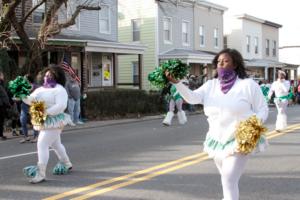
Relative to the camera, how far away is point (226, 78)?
5.04 m

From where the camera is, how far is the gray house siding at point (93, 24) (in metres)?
25.8

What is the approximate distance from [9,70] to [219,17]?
24495 mm

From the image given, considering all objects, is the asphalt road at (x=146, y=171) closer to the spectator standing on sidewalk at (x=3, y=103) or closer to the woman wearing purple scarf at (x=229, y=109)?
the spectator standing on sidewalk at (x=3, y=103)

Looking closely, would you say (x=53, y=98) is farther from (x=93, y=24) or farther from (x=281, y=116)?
(x=93, y=24)

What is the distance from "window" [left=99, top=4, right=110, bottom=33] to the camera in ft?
91.3

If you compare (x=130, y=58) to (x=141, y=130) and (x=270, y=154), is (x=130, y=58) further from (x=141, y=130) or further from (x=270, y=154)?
(x=270, y=154)

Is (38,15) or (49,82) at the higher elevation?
(38,15)

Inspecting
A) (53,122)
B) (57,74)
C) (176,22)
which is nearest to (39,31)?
(57,74)

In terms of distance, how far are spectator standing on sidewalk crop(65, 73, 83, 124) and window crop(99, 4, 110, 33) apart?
11.3 meters

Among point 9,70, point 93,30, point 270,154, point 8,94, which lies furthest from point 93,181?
point 93,30

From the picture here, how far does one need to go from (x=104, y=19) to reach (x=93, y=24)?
1.11 metres

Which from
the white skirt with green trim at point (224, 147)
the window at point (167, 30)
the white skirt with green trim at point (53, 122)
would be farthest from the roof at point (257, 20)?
the white skirt with green trim at point (224, 147)

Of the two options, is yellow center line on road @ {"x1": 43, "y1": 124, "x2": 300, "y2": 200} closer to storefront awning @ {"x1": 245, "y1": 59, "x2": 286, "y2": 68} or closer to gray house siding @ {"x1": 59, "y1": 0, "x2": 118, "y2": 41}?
gray house siding @ {"x1": 59, "y1": 0, "x2": 118, "y2": 41}

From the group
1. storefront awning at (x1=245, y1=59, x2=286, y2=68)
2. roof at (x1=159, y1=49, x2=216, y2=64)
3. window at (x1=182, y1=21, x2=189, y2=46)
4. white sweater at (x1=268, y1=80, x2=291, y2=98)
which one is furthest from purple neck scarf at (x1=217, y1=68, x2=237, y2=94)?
storefront awning at (x1=245, y1=59, x2=286, y2=68)
